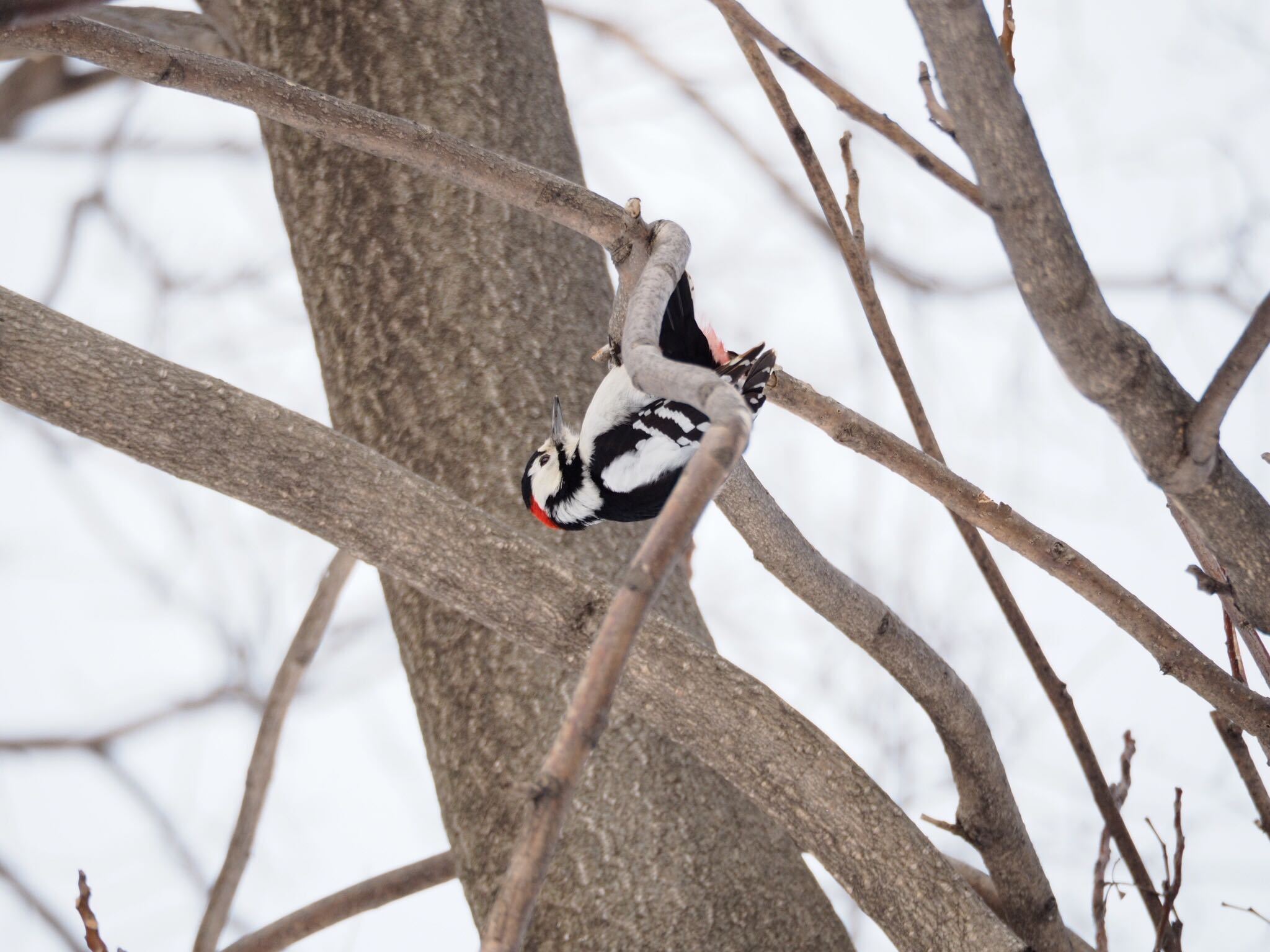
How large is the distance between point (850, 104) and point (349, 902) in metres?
1.68

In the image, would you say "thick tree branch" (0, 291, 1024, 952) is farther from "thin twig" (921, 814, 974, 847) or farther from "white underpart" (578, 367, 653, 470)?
"white underpart" (578, 367, 653, 470)

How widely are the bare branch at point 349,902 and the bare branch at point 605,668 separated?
1.45 meters

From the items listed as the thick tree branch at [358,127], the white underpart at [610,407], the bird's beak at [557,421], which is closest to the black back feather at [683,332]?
the white underpart at [610,407]

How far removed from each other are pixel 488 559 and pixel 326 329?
3.00 ft

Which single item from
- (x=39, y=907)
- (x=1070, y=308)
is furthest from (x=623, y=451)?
(x=39, y=907)

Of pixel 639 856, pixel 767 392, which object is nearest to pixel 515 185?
pixel 767 392

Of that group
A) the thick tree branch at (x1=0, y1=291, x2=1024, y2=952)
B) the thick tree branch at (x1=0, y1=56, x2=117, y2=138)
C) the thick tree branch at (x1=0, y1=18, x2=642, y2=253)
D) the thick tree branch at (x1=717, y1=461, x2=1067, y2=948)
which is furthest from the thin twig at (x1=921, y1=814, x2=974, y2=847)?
the thick tree branch at (x1=0, y1=56, x2=117, y2=138)

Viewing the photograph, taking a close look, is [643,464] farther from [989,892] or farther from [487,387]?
[989,892]

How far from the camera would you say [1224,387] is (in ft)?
4.05

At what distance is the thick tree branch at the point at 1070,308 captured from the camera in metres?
1.21

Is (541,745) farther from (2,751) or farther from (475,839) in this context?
(2,751)

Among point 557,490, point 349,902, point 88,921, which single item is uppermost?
point 557,490

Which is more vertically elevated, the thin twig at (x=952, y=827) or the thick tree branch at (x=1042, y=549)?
the thick tree branch at (x=1042, y=549)

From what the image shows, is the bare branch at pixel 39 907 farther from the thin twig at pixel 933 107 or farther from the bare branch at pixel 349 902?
the thin twig at pixel 933 107
